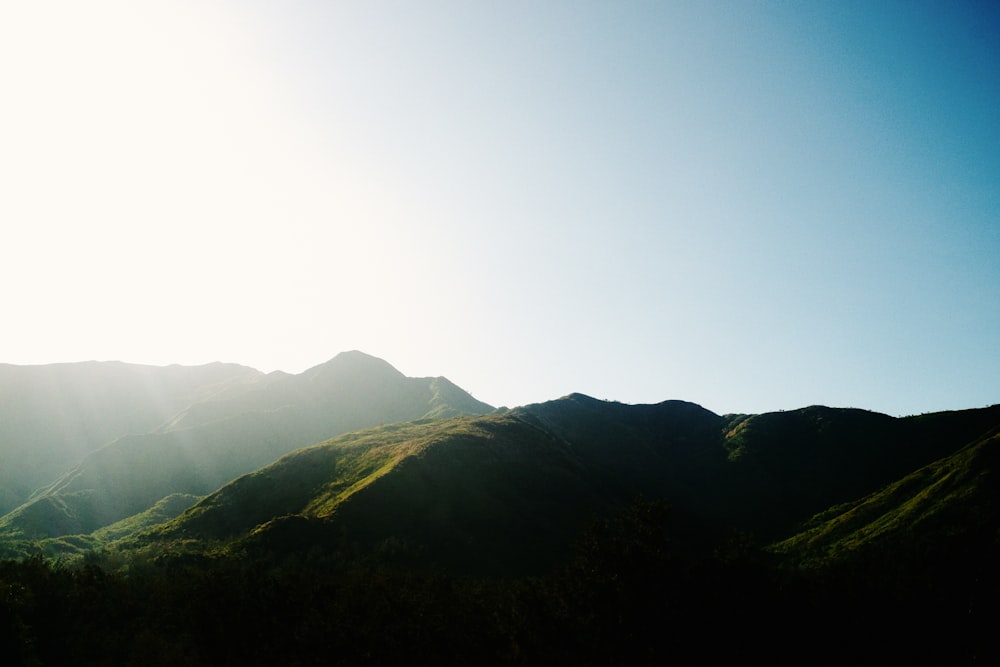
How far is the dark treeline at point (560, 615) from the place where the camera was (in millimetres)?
23641

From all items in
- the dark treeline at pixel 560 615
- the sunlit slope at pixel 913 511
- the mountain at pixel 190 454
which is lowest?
the sunlit slope at pixel 913 511

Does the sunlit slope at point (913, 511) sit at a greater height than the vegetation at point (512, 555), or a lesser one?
lesser

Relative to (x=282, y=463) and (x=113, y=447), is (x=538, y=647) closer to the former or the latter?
(x=282, y=463)

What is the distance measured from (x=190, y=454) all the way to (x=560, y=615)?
158599 millimetres

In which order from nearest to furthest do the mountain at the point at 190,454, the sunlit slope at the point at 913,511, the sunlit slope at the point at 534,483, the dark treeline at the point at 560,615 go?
the dark treeline at the point at 560,615
the sunlit slope at the point at 534,483
the sunlit slope at the point at 913,511
the mountain at the point at 190,454

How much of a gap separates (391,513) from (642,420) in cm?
13889

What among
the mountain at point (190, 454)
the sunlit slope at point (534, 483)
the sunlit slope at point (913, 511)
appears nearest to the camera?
the sunlit slope at point (534, 483)

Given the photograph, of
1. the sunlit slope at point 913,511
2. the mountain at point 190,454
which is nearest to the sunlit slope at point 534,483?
the sunlit slope at point 913,511

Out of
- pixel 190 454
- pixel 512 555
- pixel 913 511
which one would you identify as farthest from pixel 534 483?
pixel 190 454

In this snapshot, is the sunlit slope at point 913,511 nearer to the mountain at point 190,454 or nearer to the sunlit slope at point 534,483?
the sunlit slope at point 534,483

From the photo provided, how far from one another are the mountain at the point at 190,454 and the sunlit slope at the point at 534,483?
5043 centimetres

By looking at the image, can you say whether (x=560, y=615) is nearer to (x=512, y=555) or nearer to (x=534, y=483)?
(x=512, y=555)

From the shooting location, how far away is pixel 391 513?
59.2 meters

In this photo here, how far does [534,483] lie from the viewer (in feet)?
254
